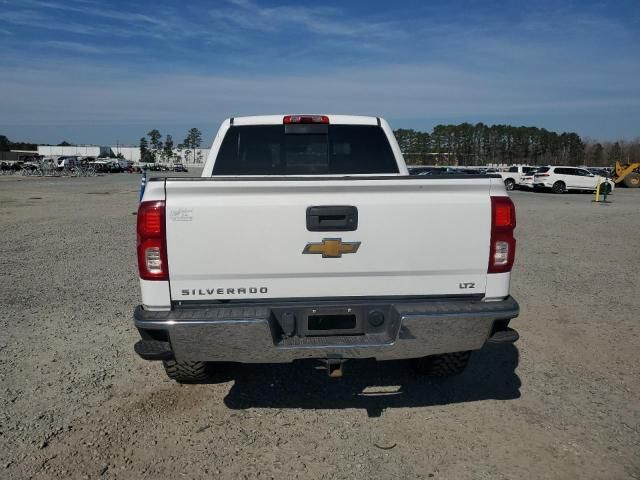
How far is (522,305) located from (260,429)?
165 inches

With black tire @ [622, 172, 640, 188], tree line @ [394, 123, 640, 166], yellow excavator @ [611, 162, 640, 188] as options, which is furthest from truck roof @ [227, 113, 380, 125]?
tree line @ [394, 123, 640, 166]

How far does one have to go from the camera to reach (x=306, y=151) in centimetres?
495

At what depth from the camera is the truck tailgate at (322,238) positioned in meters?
3.00

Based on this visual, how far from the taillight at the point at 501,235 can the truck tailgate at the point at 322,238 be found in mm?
49

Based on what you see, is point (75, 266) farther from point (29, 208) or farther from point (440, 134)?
point (440, 134)

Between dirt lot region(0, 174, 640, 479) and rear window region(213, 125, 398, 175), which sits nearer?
dirt lot region(0, 174, 640, 479)

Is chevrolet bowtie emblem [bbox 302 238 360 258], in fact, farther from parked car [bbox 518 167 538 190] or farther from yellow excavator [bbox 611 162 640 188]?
yellow excavator [bbox 611 162 640 188]

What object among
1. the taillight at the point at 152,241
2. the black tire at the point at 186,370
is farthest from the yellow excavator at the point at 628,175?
the taillight at the point at 152,241

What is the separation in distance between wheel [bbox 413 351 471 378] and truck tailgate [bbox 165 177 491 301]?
0.90 metres

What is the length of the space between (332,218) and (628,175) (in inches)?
1765

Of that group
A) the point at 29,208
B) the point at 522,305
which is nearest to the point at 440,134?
the point at 29,208

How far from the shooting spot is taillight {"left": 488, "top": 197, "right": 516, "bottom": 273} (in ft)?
10.4

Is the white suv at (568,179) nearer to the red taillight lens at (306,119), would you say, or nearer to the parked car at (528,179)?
the parked car at (528,179)

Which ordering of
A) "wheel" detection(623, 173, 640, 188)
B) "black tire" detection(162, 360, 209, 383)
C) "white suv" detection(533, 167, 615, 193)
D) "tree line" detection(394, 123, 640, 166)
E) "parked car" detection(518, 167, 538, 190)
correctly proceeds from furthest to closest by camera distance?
"tree line" detection(394, 123, 640, 166) < "wheel" detection(623, 173, 640, 188) < "parked car" detection(518, 167, 538, 190) < "white suv" detection(533, 167, 615, 193) < "black tire" detection(162, 360, 209, 383)
